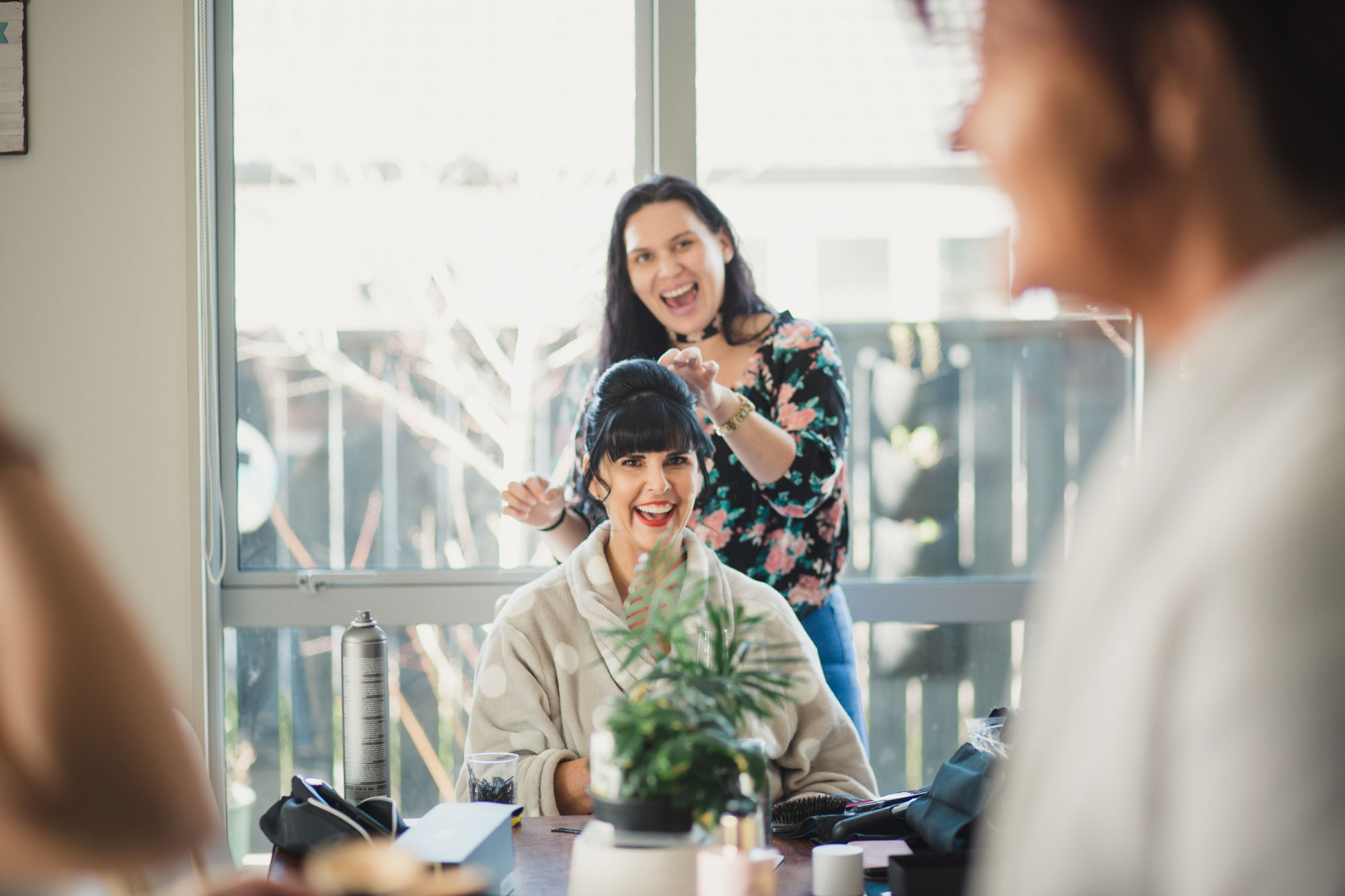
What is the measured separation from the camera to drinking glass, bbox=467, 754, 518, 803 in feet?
4.80

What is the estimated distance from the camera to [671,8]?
2.75 metres

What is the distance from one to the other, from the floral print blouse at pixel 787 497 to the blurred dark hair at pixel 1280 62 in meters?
1.73

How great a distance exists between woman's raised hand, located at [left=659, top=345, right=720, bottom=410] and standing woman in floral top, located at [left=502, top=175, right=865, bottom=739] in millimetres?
216

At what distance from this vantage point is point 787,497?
2188mm

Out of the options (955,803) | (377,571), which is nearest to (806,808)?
(955,803)

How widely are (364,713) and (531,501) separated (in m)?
0.80

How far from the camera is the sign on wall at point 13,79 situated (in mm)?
2623

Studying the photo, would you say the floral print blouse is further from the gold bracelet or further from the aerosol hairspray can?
the aerosol hairspray can

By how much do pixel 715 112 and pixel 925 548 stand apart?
4.27 feet

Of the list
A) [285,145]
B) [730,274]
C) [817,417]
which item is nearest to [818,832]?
[817,417]

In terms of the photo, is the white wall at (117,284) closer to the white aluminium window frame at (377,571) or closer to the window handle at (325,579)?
the white aluminium window frame at (377,571)

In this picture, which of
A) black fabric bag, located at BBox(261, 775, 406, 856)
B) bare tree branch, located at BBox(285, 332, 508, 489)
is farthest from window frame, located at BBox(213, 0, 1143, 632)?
black fabric bag, located at BBox(261, 775, 406, 856)

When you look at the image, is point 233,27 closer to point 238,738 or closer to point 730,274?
point 730,274

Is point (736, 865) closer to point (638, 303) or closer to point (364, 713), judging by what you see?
point (364, 713)
